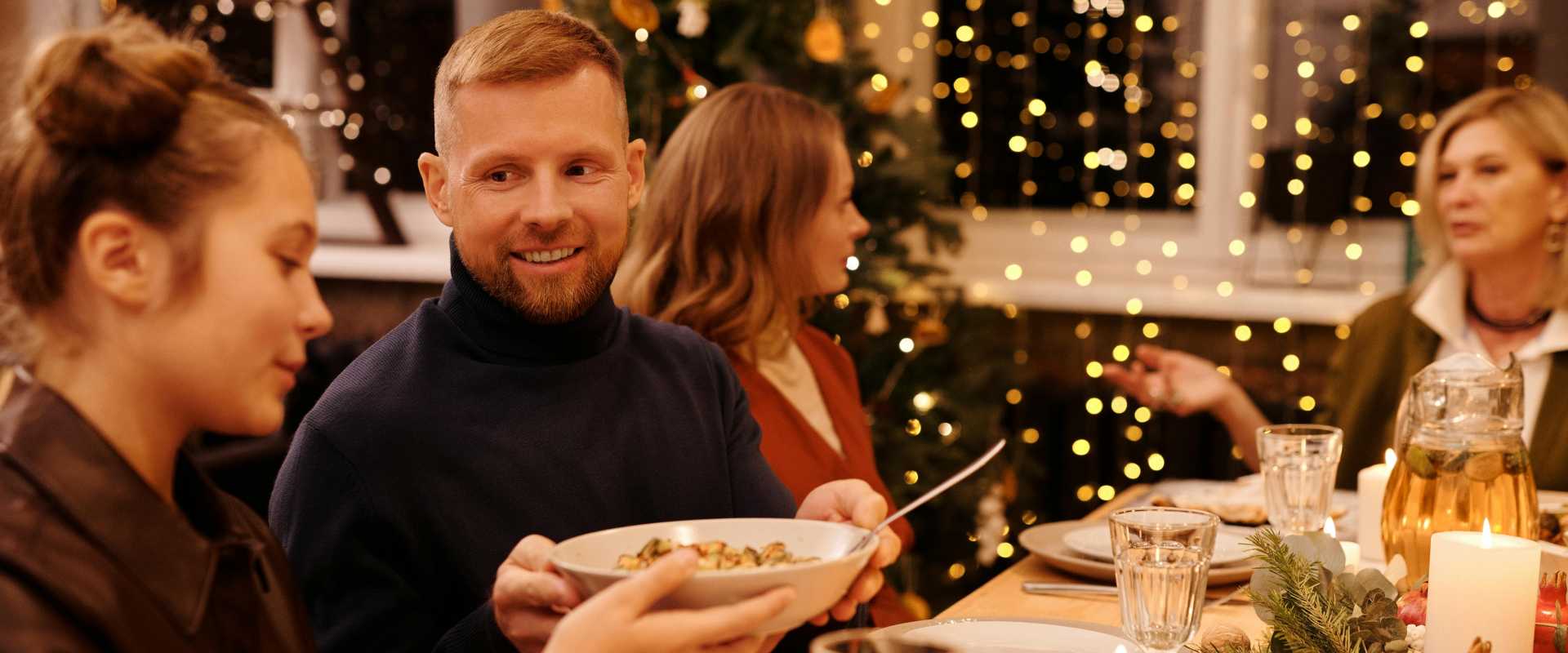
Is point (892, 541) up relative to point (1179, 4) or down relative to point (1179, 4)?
down

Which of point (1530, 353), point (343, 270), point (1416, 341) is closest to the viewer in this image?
point (1530, 353)

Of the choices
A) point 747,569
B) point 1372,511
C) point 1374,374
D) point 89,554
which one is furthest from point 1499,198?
point 89,554

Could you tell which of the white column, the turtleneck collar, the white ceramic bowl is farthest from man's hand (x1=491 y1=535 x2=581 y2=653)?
the white column

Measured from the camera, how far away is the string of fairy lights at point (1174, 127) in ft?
11.2

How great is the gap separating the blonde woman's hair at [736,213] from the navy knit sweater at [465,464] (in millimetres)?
592

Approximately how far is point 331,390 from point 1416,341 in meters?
2.09

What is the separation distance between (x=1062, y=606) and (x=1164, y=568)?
14.3 inches

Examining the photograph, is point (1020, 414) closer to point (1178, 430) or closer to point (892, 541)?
point (1178, 430)

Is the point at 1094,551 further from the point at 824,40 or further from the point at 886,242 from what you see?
the point at 824,40

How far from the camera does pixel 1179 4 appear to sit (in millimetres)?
3691

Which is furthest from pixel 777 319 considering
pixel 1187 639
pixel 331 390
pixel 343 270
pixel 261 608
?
pixel 343 270

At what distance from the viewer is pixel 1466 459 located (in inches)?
54.0

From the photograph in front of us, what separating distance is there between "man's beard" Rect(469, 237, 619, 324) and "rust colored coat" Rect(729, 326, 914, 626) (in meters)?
0.57

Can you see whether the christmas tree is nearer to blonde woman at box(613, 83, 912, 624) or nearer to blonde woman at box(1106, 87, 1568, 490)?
blonde woman at box(1106, 87, 1568, 490)
